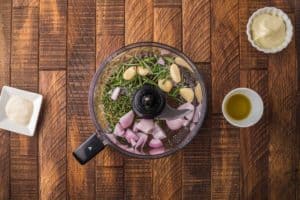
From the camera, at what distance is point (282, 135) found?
3.40 ft

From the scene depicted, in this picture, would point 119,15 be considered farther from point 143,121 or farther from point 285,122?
point 285,122

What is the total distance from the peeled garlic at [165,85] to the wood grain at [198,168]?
156mm

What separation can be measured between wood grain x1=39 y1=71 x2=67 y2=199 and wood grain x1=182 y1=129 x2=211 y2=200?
10.1 inches

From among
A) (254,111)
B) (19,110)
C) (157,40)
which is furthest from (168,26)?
(19,110)

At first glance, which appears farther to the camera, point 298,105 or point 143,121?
point 298,105

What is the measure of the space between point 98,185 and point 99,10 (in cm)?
37

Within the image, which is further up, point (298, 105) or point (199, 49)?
point (199, 49)

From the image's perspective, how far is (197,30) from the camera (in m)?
1.04

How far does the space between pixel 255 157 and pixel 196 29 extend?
0.97ft

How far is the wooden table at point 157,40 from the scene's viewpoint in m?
1.03

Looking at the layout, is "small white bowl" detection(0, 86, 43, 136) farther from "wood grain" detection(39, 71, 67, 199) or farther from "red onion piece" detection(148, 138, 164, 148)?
"red onion piece" detection(148, 138, 164, 148)

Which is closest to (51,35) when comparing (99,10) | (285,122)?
(99,10)

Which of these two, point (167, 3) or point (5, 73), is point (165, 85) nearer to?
point (167, 3)

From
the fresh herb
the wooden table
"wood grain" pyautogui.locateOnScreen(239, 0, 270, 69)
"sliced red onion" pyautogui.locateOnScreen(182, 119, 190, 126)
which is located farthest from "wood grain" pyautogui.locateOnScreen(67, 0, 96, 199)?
"wood grain" pyautogui.locateOnScreen(239, 0, 270, 69)
